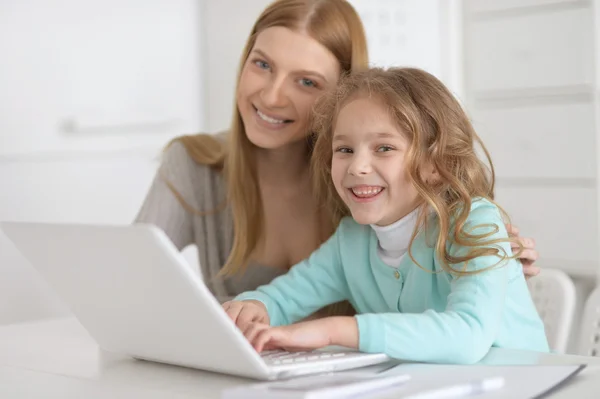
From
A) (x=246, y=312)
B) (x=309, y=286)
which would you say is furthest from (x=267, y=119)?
(x=246, y=312)

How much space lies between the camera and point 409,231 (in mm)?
1173

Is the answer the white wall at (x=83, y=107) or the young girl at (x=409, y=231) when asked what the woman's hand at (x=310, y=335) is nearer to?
the young girl at (x=409, y=231)

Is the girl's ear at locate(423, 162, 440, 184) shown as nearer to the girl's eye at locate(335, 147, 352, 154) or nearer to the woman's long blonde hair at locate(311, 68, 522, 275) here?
the woman's long blonde hair at locate(311, 68, 522, 275)

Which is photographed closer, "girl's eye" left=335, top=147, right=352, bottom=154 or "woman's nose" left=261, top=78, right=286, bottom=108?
"girl's eye" left=335, top=147, right=352, bottom=154

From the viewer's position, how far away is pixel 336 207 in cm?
140

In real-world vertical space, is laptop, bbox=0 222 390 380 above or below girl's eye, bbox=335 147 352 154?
below

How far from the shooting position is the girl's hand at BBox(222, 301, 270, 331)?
1.08 metres

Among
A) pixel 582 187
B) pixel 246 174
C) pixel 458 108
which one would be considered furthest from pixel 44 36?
pixel 582 187

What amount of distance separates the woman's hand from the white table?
73 mm

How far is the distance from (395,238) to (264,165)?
19.9 inches

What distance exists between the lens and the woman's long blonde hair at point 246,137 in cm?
150

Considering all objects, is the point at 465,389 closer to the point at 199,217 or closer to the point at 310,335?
the point at 310,335

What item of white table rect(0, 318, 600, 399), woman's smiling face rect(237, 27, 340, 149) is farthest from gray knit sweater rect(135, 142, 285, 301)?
white table rect(0, 318, 600, 399)

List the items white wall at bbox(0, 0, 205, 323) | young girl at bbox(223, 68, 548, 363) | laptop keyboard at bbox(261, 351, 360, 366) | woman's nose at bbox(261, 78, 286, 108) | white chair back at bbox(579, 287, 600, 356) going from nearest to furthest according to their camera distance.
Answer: laptop keyboard at bbox(261, 351, 360, 366), young girl at bbox(223, 68, 548, 363), white chair back at bbox(579, 287, 600, 356), woman's nose at bbox(261, 78, 286, 108), white wall at bbox(0, 0, 205, 323)
